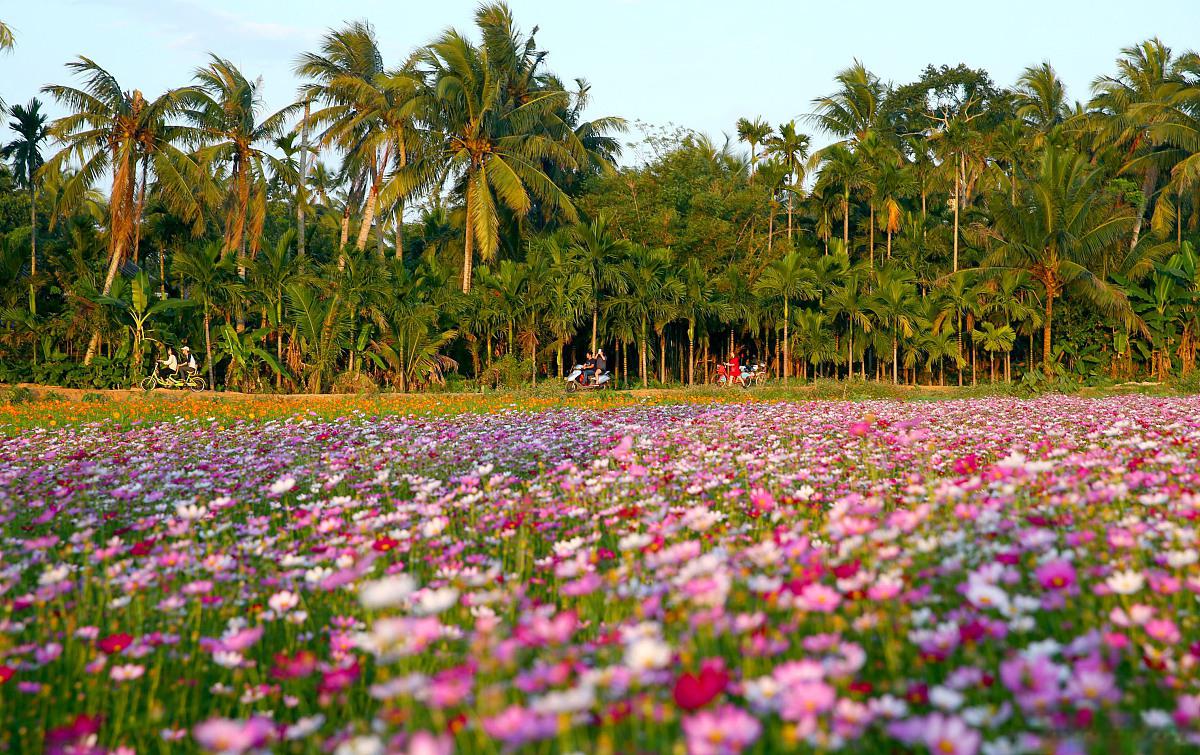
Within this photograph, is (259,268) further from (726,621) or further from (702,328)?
(726,621)

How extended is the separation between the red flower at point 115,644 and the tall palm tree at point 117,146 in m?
22.8

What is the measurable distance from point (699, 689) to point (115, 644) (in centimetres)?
181

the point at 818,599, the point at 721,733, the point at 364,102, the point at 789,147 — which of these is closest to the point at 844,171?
the point at 789,147

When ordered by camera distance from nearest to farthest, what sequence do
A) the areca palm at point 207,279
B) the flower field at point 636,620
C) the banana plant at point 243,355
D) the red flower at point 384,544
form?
the flower field at point 636,620
the red flower at point 384,544
the banana plant at point 243,355
the areca palm at point 207,279

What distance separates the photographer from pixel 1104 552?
275 cm

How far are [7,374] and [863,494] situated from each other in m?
24.8

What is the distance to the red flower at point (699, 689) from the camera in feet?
4.83

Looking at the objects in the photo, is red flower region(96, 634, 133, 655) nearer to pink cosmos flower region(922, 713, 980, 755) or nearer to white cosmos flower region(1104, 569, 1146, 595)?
pink cosmos flower region(922, 713, 980, 755)

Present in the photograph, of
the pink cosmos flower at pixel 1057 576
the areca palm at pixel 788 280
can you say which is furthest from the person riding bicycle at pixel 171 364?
the pink cosmos flower at pixel 1057 576

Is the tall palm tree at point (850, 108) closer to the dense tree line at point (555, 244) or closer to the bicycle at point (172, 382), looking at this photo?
the dense tree line at point (555, 244)

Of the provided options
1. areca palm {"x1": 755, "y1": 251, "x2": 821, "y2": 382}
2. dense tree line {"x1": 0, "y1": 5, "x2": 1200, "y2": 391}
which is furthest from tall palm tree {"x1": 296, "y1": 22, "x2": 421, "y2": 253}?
areca palm {"x1": 755, "y1": 251, "x2": 821, "y2": 382}

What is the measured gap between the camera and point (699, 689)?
1499 mm

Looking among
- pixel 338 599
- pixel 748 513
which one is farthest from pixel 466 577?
pixel 748 513

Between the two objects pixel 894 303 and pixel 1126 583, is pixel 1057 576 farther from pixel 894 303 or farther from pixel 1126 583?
pixel 894 303
